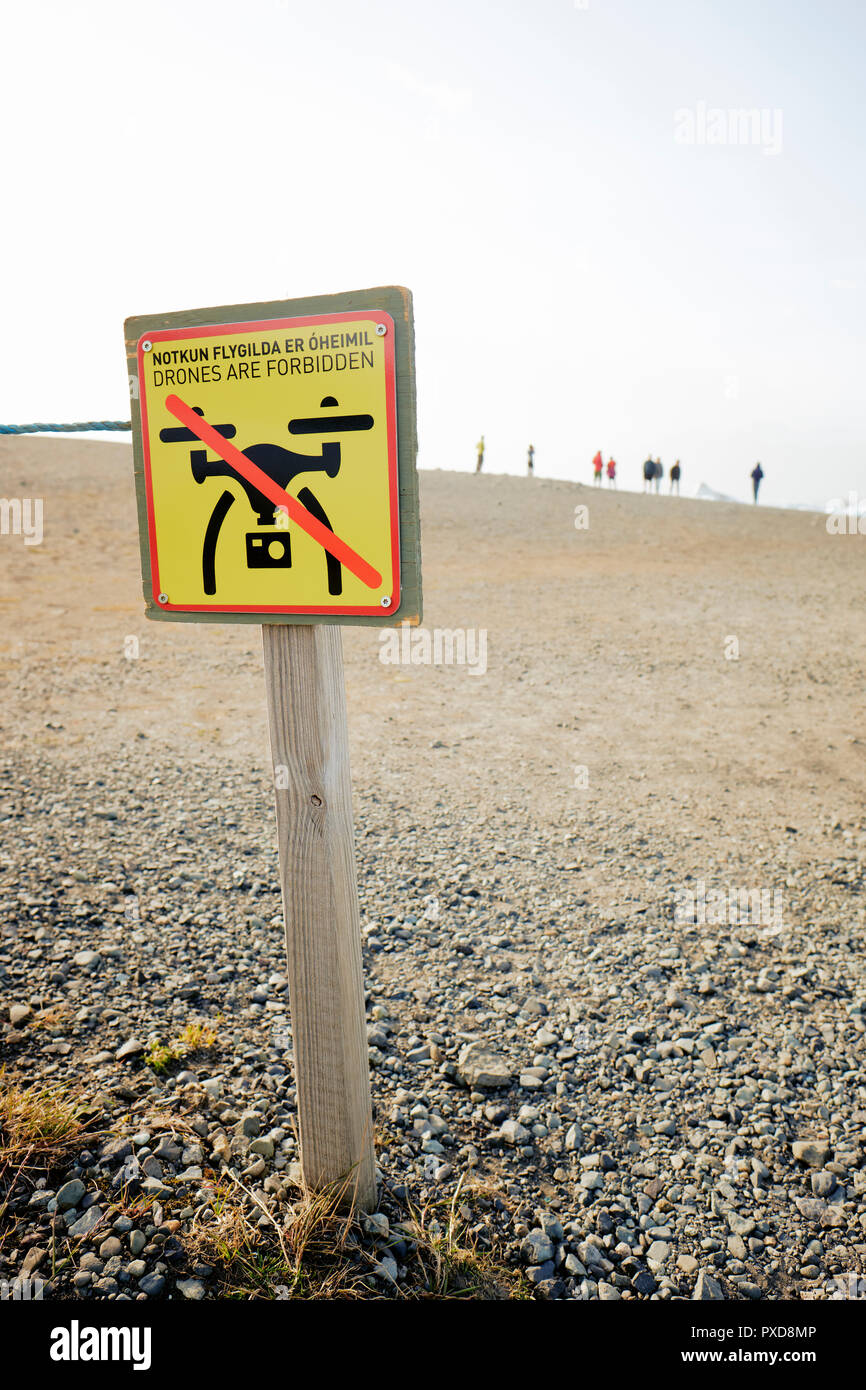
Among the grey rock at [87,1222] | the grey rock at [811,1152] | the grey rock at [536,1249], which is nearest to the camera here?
the grey rock at [87,1222]

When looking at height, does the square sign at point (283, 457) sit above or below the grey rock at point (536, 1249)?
above

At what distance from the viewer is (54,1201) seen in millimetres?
2684

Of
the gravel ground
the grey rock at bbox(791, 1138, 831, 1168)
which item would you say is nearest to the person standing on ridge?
the gravel ground

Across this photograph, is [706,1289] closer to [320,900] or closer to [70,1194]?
[320,900]

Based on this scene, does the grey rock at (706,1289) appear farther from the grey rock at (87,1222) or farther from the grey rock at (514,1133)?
the grey rock at (87,1222)

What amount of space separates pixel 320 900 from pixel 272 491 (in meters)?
1.19

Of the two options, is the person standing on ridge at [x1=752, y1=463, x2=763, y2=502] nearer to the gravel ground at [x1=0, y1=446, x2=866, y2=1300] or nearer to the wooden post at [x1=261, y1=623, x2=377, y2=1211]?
the gravel ground at [x1=0, y1=446, x2=866, y2=1300]

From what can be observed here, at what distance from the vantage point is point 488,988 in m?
4.19

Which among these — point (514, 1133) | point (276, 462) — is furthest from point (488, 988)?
point (276, 462)

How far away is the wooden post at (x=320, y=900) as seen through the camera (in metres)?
A: 2.30

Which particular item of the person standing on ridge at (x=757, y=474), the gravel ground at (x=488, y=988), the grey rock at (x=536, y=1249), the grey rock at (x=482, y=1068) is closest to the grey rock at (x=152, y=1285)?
the gravel ground at (x=488, y=988)

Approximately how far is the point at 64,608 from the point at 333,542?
13.2m

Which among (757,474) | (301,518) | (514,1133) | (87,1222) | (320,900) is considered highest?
(757,474)
